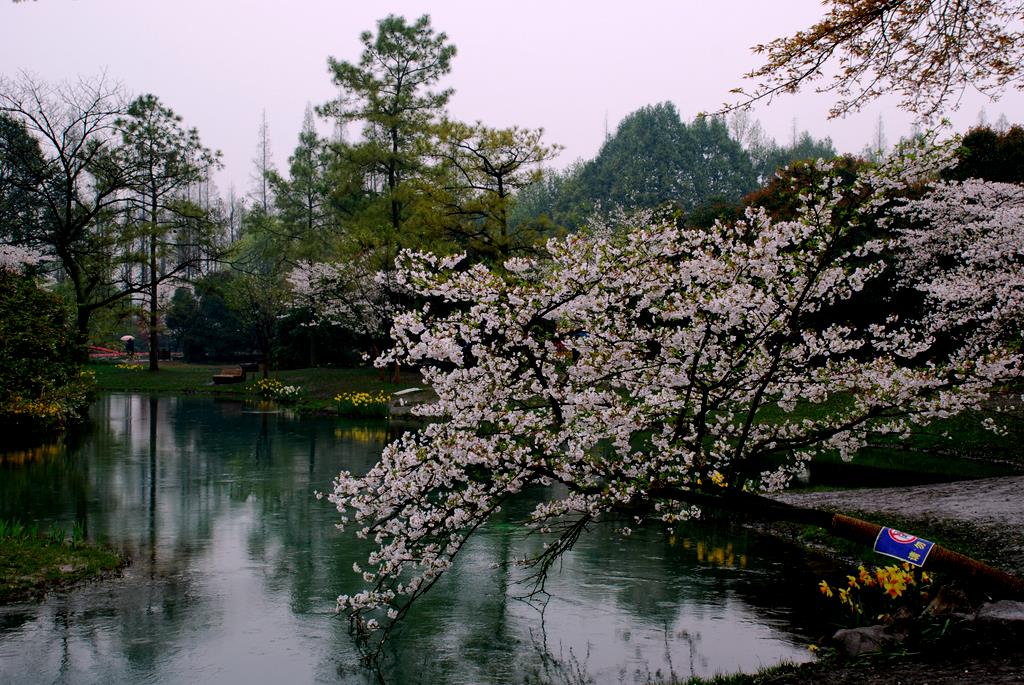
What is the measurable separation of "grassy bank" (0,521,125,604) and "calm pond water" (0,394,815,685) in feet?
1.26

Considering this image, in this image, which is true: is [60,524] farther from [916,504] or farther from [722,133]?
[722,133]

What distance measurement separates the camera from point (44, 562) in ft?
36.8

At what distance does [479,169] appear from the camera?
30172mm

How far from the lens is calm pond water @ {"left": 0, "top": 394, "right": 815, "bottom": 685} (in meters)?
8.37

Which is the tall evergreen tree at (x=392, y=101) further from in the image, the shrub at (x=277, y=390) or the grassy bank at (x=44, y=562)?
the grassy bank at (x=44, y=562)

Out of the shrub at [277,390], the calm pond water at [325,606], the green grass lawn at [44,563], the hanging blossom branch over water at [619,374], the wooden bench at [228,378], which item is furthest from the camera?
the wooden bench at [228,378]

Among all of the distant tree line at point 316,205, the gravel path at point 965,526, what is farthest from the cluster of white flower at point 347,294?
the gravel path at point 965,526

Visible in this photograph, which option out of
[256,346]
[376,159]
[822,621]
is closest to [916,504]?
[822,621]

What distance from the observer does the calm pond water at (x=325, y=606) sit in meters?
8.37

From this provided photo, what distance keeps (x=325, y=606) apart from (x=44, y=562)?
4286 millimetres

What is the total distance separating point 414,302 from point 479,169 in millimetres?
9567

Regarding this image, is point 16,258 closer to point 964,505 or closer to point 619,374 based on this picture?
point 619,374

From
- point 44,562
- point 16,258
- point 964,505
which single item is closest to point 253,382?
point 16,258

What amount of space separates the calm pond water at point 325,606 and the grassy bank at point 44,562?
0.38m
